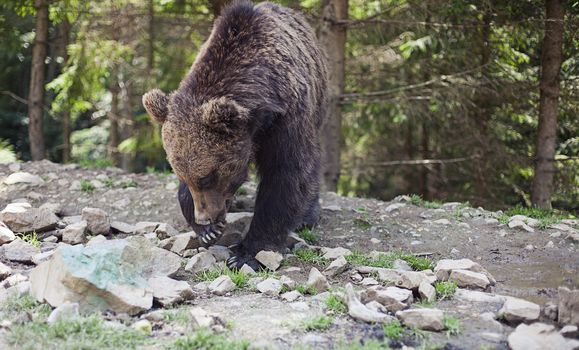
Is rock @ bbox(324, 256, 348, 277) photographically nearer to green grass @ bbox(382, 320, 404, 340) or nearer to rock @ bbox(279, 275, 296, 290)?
rock @ bbox(279, 275, 296, 290)

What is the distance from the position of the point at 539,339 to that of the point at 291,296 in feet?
5.55

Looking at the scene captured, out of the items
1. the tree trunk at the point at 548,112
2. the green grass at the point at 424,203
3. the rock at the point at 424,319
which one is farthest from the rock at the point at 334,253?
the tree trunk at the point at 548,112

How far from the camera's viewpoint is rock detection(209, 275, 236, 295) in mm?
4387

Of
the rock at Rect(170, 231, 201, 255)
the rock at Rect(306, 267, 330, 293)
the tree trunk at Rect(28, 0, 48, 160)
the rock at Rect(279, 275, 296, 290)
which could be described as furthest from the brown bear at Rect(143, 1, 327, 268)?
the tree trunk at Rect(28, 0, 48, 160)

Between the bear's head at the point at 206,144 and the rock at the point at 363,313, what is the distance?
1.75 m

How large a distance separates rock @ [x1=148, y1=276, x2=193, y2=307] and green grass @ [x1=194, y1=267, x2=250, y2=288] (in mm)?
519

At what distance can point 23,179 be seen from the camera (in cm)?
745

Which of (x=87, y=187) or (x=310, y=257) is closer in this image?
(x=310, y=257)

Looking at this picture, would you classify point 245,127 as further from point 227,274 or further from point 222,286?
point 222,286

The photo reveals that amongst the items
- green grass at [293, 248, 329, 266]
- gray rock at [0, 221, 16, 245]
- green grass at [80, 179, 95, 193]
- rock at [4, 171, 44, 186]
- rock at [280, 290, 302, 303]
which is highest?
rock at [4, 171, 44, 186]

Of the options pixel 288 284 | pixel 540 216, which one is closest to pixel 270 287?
pixel 288 284

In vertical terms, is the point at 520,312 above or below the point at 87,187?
below

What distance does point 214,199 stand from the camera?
511cm

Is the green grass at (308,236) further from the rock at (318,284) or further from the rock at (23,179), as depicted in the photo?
the rock at (23,179)
